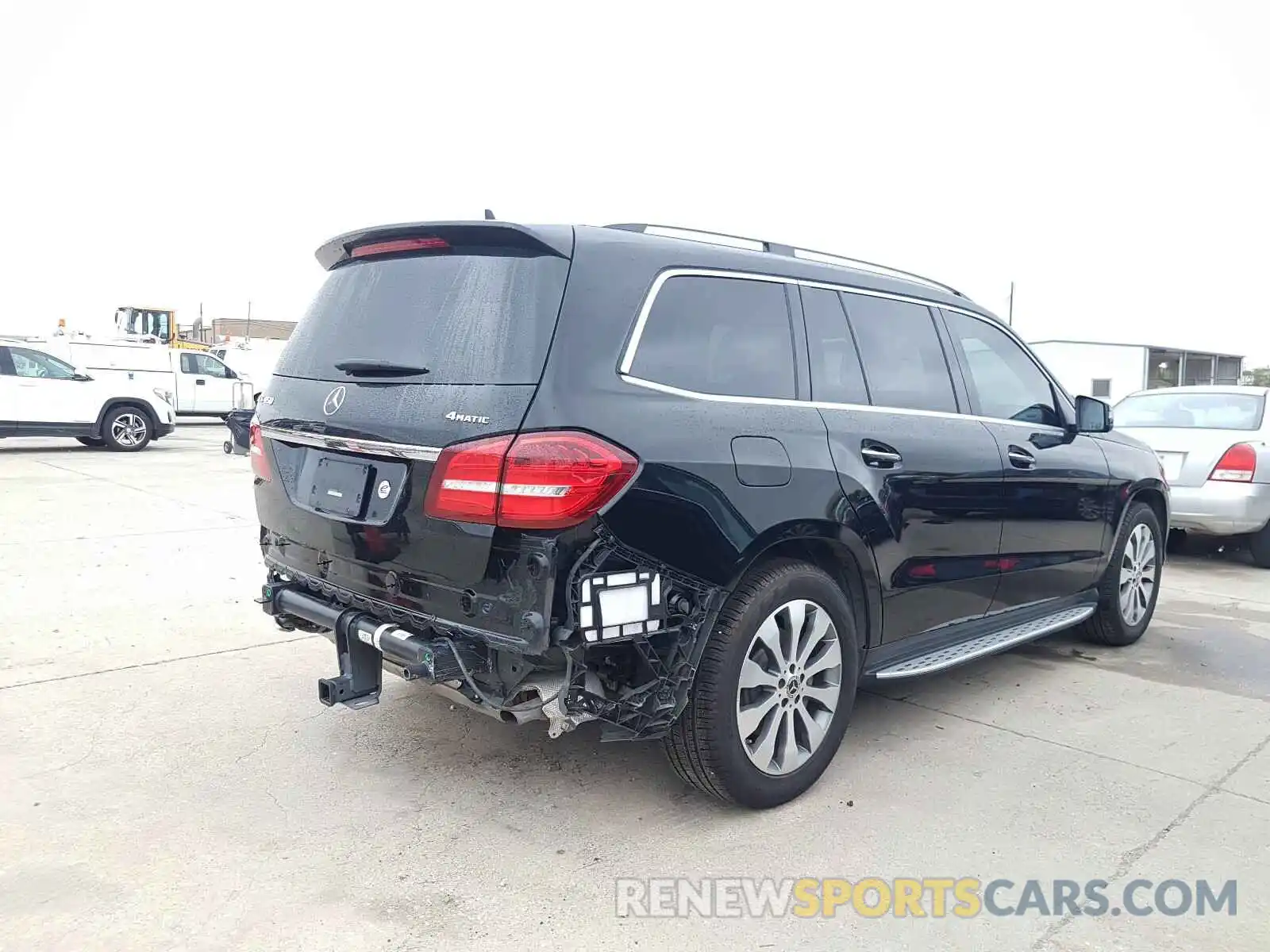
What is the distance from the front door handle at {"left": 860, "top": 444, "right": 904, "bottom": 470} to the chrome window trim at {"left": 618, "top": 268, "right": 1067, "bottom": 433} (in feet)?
0.53

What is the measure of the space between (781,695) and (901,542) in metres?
0.82

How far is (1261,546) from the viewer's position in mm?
7914

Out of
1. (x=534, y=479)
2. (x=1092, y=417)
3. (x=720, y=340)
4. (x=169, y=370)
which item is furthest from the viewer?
(x=169, y=370)

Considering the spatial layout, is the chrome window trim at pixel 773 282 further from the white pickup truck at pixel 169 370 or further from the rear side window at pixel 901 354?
the white pickup truck at pixel 169 370

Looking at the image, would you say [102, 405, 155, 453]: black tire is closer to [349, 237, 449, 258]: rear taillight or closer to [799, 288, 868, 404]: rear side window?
[349, 237, 449, 258]: rear taillight

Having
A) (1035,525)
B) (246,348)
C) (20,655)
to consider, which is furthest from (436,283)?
(246,348)

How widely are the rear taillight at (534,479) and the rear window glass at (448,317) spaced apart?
22cm

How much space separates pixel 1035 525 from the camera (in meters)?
4.49

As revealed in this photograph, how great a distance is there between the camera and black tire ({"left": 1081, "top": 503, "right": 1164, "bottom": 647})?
5.24m

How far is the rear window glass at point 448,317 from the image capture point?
9.32ft

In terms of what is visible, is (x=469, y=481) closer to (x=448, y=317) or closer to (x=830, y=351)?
(x=448, y=317)

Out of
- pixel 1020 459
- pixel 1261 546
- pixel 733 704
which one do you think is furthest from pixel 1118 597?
pixel 1261 546

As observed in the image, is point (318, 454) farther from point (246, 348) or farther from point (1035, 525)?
point (246, 348)

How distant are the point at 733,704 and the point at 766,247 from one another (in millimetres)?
1675
